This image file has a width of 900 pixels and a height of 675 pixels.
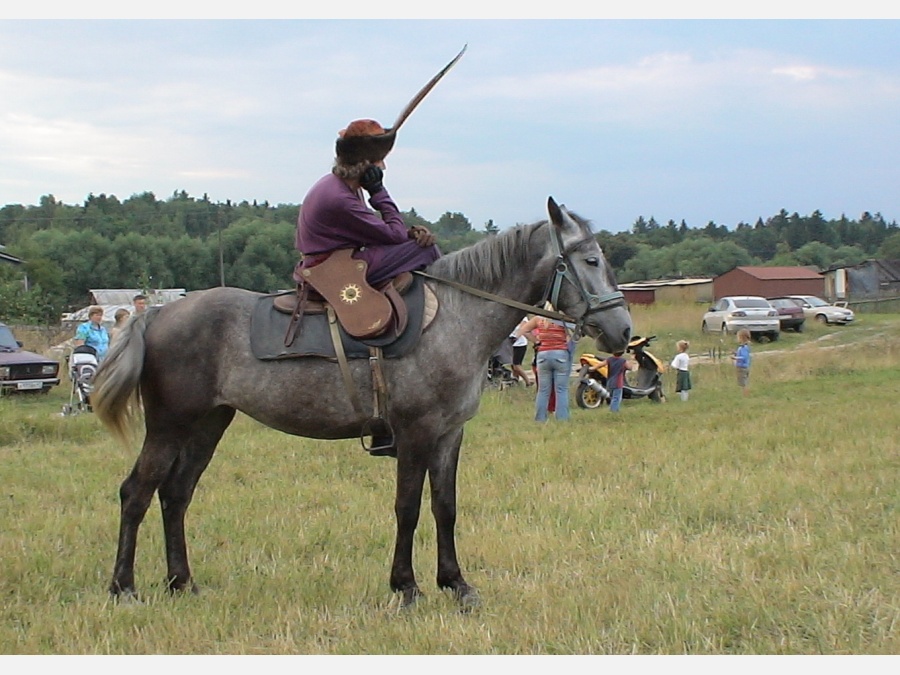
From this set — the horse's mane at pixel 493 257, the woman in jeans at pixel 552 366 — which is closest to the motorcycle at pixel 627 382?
the woman in jeans at pixel 552 366

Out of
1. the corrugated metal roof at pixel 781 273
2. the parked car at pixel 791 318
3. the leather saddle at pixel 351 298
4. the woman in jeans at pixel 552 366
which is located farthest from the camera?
the corrugated metal roof at pixel 781 273

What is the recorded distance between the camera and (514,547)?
624cm

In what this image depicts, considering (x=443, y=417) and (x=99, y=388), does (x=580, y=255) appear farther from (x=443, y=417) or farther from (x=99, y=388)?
(x=99, y=388)

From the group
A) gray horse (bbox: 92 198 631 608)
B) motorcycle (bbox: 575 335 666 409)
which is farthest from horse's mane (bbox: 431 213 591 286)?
motorcycle (bbox: 575 335 666 409)

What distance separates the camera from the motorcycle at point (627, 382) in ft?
53.2

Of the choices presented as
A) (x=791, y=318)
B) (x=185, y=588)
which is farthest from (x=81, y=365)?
(x=791, y=318)

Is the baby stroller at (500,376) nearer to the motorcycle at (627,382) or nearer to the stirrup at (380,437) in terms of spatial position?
the motorcycle at (627,382)

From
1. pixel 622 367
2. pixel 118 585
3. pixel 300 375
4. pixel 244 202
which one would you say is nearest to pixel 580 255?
pixel 300 375

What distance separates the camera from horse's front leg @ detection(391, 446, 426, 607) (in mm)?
5340

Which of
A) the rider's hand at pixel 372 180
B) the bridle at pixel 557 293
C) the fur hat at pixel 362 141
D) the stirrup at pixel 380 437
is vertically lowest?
the stirrup at pixel 380 437

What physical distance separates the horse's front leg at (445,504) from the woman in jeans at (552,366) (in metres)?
7.63

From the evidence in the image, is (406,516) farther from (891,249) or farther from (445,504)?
(891,249)
